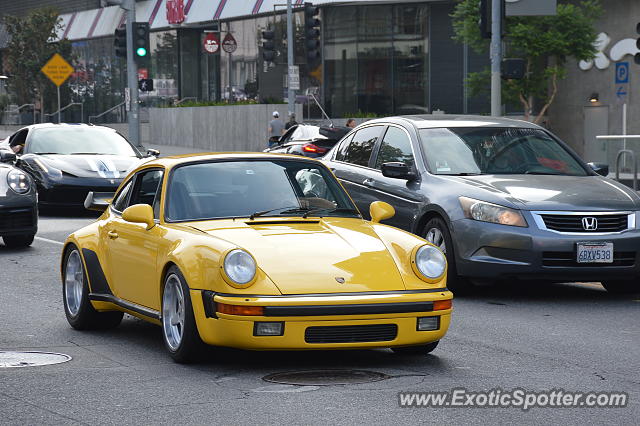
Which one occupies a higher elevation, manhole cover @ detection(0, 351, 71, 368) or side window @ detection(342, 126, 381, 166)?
side window @ detection(342, 126, 381, 166)

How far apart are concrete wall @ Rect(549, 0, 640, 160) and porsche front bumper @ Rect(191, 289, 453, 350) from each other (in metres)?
30.3

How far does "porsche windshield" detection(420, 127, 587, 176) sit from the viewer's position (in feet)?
38.5

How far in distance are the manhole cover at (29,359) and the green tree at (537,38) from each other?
27.6 metres

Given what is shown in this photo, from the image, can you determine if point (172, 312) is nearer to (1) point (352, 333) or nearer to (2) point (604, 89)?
(1) point (352, 333)

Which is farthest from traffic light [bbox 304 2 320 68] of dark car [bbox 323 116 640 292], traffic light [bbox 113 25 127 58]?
dark car [bbox 323 116 640 292]

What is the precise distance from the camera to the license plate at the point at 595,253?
34.6ft

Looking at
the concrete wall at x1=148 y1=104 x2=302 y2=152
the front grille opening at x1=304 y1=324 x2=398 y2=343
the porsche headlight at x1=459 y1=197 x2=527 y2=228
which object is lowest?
the concrete wall at x1=148 y1=104 x2=302 y2=152

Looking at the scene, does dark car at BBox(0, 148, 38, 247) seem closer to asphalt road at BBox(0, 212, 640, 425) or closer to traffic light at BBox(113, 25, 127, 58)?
asphalt road at BBox(0, 212, 640, 425)

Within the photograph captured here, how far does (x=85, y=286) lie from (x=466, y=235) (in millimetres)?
3415

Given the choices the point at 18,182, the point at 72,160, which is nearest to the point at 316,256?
the point at 18,182

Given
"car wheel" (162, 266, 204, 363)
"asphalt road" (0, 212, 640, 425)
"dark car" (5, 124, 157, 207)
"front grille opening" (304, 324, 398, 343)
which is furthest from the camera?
"dark car" (5, 124, 157, 207)

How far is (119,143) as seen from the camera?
70.7ft

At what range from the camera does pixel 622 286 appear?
37.3 feet

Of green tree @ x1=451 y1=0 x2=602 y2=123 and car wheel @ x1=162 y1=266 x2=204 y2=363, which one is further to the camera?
green tree @ x1=451 y1=0 x2=602 y2=123
